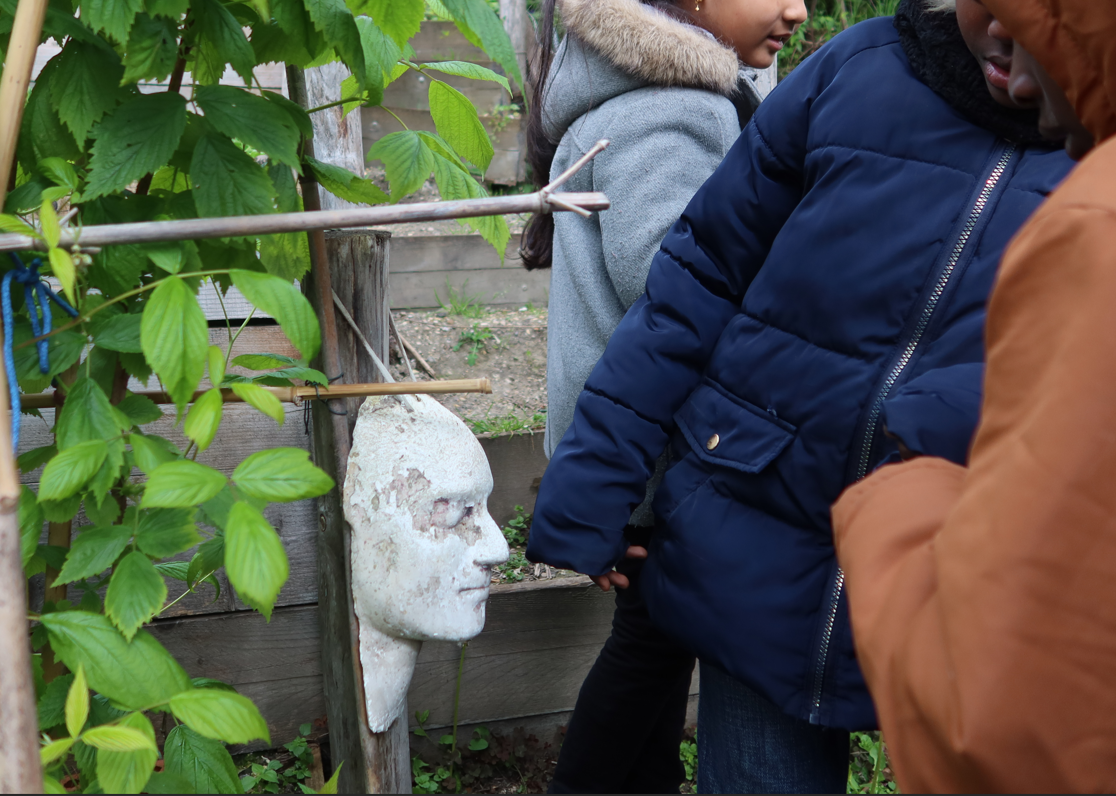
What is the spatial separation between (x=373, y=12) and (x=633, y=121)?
711 millimetres

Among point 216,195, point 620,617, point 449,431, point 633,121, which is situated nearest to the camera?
point 216,195

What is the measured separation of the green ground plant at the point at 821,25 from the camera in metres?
4.06

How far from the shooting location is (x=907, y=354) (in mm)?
1029

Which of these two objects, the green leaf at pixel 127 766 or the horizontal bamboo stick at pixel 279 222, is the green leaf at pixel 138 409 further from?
the green leaf at pixel 127 766

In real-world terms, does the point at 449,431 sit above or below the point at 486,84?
below

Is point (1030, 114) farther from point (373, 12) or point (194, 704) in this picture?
point (194, 704)

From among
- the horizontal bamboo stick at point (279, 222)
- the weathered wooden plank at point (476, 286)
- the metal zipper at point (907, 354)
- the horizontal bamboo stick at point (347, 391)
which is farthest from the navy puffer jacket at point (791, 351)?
the weathered wooden plank at point (476, 286)

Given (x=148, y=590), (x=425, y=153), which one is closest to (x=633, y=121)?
(x=425, y=153)

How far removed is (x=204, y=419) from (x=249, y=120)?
35 centimetres

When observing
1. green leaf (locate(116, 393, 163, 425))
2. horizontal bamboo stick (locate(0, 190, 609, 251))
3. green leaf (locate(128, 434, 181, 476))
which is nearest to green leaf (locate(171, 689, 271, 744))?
green leaf (locate(128, 434, 181, 476))

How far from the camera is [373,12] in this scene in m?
0.88

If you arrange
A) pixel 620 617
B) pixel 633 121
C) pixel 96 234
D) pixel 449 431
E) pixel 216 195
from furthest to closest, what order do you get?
pixel 620 617 < pixel 633 121 < pixel 449 431 < pixel 216 195 < pixel 96 234

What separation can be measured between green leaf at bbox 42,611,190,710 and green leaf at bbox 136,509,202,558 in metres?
0.08

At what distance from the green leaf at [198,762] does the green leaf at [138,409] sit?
35cm
